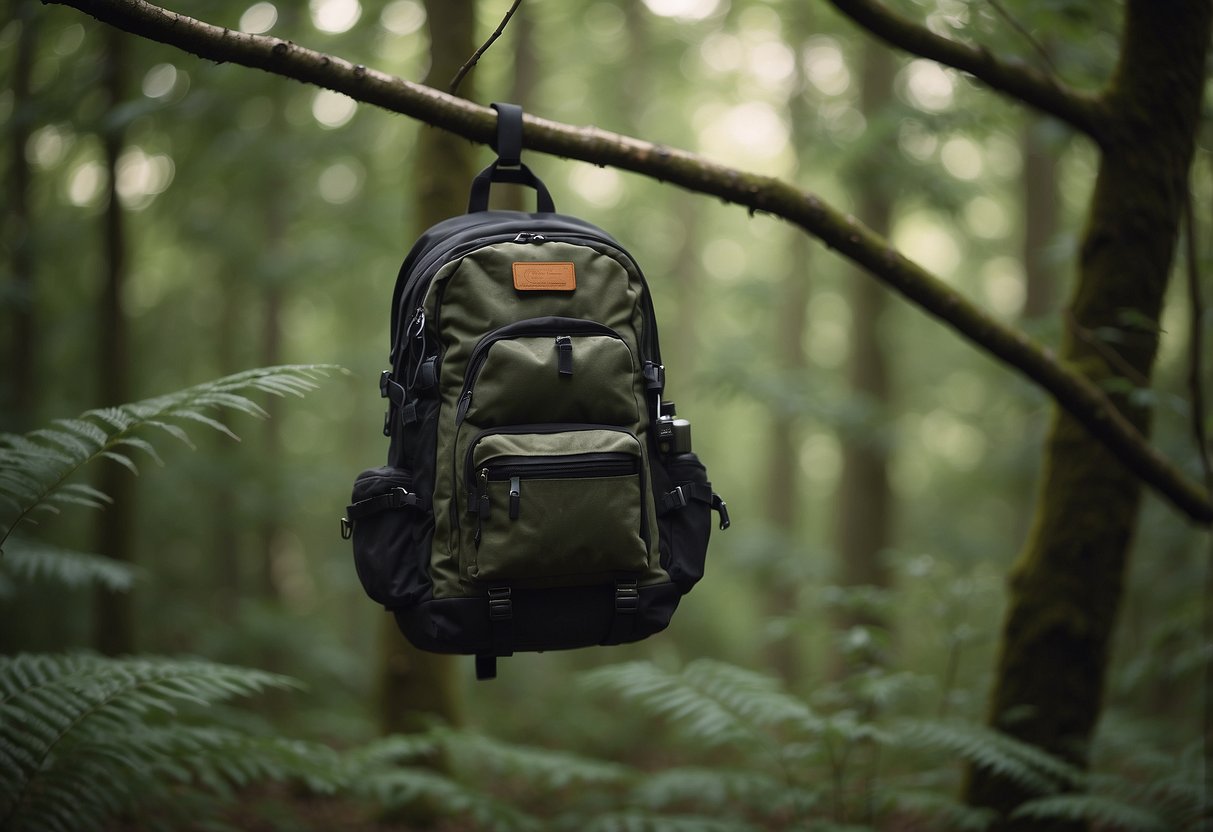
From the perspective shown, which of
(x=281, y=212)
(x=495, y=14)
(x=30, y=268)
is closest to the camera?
(x=30, y=268)

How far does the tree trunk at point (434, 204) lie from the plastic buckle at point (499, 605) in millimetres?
3076

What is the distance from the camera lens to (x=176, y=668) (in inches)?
117

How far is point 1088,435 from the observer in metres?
3.36

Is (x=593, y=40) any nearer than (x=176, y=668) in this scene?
No

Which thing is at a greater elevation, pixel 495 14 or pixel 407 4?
pixel 495 14

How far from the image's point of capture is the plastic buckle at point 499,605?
191 centimetres

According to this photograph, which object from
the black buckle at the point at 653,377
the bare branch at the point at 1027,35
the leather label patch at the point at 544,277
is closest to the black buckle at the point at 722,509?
the black buckle at the point at 653,377

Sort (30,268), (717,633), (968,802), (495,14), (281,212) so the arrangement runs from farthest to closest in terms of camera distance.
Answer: (717,633) → (281,212) → (495,14) → (30,268) → (968,802)

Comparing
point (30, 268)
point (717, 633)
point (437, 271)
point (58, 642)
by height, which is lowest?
point (717, 633)

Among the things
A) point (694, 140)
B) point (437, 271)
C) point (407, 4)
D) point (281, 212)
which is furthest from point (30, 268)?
point (694, 140)

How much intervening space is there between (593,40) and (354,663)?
9.85 meters

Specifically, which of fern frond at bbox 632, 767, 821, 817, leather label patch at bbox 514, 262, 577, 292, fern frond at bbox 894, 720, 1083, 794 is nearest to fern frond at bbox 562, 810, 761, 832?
fern frond at bbox 632, 767, 821, 817

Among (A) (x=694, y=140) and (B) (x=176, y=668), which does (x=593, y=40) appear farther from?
(B) (x=176, y=668)

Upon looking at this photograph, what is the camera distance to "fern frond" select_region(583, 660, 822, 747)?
11.3ft
